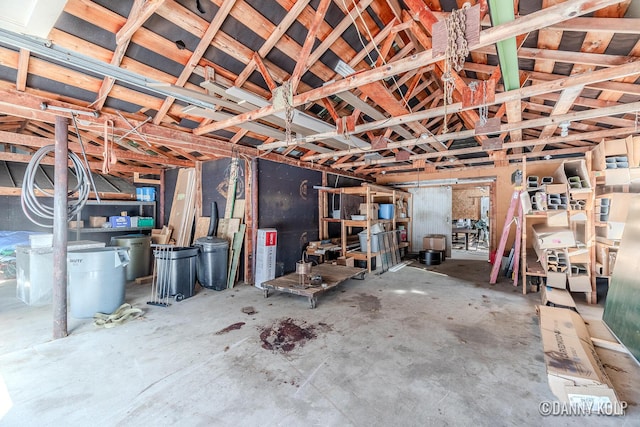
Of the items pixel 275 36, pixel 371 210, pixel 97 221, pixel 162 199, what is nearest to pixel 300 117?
pixel 275 36

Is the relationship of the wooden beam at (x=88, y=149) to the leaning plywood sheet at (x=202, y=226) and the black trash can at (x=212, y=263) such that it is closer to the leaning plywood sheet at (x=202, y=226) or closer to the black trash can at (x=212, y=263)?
the leaning plywood sheet at (x=202, y=226)

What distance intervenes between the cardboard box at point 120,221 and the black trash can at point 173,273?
9.67 feet

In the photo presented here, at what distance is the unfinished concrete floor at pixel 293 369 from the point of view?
1.88 m

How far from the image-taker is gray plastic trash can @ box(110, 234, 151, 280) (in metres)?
5.50

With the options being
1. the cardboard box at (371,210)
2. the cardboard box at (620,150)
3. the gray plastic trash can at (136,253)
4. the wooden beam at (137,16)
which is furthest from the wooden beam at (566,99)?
the gray plastic trash can at (136,253)

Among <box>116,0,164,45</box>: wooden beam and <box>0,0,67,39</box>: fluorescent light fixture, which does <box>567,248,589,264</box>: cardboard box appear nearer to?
<box>116,0,164,45</box>: wooden beam

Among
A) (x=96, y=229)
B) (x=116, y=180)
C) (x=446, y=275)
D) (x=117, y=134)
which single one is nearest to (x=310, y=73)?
(x=117, y=134)

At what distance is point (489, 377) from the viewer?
229 cm

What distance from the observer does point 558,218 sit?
444cm

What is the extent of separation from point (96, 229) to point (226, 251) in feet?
11.8

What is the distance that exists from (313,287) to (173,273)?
222 centimetres

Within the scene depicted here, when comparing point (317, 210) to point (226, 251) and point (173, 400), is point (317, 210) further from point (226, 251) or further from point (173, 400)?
point (173, 400)

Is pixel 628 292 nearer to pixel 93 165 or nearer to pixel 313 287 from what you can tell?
pixel 313 287

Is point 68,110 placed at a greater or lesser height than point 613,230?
greater
